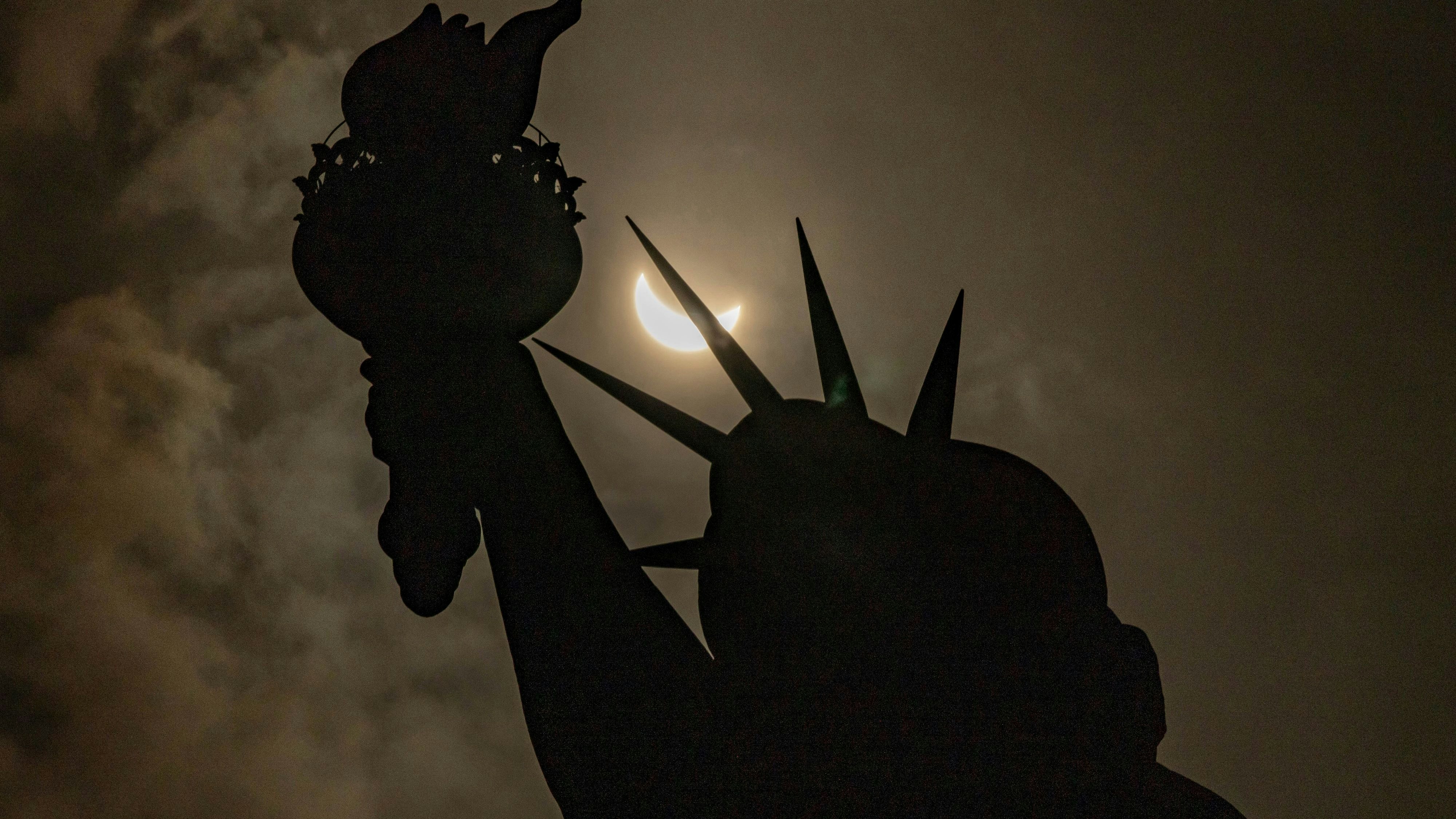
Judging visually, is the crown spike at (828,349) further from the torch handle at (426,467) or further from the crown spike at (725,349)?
the torch handle at (426,467)

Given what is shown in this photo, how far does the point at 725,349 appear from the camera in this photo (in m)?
6.72

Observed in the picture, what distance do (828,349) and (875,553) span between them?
136 cm

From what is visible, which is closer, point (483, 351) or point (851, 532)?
point (851, 532)

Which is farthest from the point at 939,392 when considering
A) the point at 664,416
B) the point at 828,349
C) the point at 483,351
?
the point at 483,351

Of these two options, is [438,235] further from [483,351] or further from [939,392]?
[939,392]

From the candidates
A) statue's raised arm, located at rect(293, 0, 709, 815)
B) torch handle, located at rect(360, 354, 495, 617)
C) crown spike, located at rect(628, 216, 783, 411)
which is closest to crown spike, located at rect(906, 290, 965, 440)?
crown spike, located at rect(628, 216, 783, 411)

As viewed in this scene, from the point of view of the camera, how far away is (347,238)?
7.31m

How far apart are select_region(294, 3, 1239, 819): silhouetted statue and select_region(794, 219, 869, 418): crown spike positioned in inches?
0.8

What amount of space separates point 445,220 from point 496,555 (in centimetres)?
241

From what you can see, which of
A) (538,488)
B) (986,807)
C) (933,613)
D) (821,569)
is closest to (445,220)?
(538,488)

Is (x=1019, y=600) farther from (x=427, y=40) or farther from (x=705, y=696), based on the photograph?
(x=427, y=40)

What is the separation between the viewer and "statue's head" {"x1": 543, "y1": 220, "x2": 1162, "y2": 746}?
21.3 ft

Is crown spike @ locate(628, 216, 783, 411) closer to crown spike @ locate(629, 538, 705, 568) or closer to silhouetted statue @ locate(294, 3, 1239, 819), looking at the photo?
silhouetted statue @ locate(294, 3, 1239, 819)

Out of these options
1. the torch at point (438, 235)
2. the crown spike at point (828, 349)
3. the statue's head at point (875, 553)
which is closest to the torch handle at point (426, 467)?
the torch at point (438, 235)
